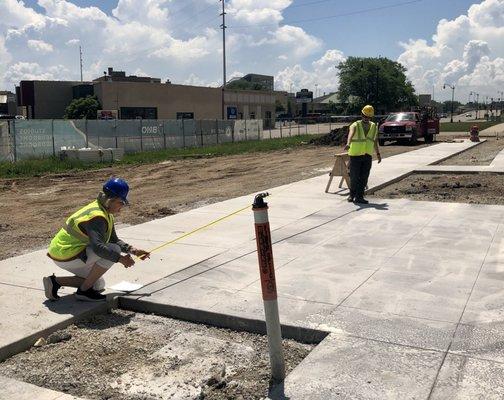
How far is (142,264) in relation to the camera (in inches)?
261

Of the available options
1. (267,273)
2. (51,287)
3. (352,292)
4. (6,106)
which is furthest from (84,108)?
(267,273)

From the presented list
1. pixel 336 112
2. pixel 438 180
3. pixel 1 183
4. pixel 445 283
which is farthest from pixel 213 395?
pixel 336 112

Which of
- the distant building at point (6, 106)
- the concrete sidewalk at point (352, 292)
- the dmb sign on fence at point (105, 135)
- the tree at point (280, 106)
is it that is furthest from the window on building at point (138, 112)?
the tree at point (280, 106)

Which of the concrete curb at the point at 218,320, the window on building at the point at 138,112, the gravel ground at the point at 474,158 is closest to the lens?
the concrete curb at the point at 218,320

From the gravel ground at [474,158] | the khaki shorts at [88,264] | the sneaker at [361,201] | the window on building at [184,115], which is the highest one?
the window on building at [184,115]

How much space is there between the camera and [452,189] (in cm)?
1271

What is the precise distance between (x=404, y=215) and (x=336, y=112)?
121836mm

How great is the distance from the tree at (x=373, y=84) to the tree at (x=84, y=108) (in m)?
68.3

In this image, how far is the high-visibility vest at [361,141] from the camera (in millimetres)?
10891

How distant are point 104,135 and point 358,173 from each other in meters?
20.9

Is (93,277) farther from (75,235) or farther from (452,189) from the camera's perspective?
(452,189)

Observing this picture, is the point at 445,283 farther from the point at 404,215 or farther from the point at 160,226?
the point at 160,226

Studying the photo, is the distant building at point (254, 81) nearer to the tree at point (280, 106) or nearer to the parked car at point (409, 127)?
the tree at point (280, 106)

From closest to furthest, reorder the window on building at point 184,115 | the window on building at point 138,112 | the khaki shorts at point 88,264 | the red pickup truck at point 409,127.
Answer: the khaki shorts at point 88,264
the red pickup truck at point 409,127
the window on building at point 138,112
the window on building at point 184,115
